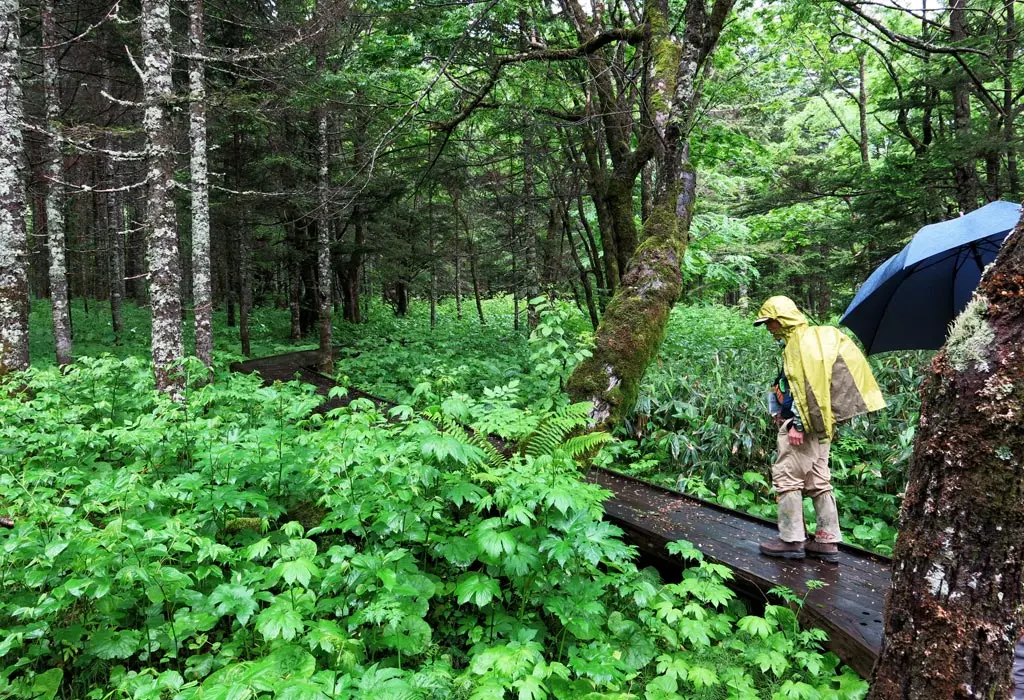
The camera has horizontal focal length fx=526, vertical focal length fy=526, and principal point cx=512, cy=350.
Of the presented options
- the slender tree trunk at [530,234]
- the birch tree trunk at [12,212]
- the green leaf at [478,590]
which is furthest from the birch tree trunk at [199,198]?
the green leaf at [478,590]

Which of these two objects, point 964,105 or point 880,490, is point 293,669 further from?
point 964,105

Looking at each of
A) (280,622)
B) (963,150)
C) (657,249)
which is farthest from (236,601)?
(963,150)

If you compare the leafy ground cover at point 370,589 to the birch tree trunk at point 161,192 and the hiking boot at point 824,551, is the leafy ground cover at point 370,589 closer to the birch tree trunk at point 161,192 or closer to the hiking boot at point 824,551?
the hiking boot at point 824,551

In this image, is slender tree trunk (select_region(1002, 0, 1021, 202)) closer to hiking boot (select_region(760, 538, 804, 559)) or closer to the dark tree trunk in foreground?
hiking boot (select_region(760, 538, 804, 559))

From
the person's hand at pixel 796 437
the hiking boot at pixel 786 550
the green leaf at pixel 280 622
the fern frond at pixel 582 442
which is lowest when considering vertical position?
the hiking boot at pixel 786 550

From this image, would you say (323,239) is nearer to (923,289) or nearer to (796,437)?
(796,437)

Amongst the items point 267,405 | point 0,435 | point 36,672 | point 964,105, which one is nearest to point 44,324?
point 0,435

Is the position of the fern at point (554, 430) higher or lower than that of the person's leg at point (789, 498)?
higher

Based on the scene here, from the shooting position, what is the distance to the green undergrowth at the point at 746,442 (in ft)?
19.9

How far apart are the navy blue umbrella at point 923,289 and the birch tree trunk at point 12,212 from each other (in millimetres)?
10990

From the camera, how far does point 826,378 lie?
13.1 feet

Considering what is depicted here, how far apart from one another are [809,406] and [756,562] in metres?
1.35

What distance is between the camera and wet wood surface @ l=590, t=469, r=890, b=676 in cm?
344

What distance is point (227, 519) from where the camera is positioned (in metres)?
3.85
